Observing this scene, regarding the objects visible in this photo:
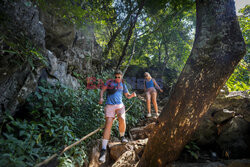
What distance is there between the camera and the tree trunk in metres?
2.19

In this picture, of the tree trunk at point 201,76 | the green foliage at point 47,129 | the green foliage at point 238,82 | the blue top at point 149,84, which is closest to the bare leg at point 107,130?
the green foliage at point 47,129

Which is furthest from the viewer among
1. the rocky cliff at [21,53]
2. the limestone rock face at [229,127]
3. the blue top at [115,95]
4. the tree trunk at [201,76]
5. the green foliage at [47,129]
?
the blue top at [115,95]

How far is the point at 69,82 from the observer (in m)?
5.51

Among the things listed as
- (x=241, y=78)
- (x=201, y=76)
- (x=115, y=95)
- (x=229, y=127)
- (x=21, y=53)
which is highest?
(x=21, y=53)

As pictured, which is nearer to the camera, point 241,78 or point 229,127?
point 229,127

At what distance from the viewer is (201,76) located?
226cm

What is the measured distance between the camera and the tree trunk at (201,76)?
219 cm

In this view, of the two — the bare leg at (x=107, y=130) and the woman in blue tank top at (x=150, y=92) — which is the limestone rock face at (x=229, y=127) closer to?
the bare leg at (x=107, y=130)

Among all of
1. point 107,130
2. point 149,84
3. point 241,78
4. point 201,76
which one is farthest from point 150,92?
point 201,76

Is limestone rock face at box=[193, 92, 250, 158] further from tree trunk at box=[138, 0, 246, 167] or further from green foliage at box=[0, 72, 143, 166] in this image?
green foliage at box=[0, 72, 143, 166]

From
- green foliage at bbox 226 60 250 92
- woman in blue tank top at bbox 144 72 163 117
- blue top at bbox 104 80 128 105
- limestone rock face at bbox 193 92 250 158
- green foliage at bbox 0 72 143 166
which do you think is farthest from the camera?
woman in blue tank top at bbox 144 72 163 117

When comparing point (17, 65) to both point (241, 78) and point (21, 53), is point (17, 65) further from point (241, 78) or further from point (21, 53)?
point (241, 78)

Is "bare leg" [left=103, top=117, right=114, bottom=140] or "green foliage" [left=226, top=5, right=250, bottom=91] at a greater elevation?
"green foliage" [left=226, top=5, right=250, bottom=91]

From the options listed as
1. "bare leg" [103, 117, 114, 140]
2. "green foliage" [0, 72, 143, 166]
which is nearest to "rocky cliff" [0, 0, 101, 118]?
"green foliage" [0, 72, 143, 166]
